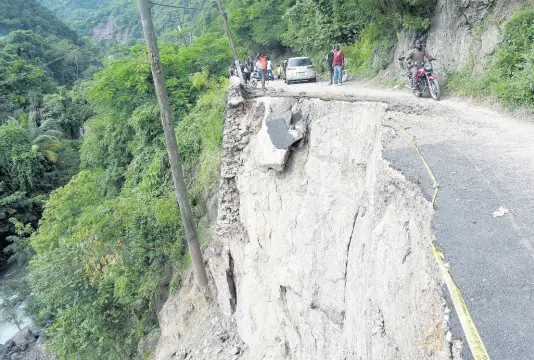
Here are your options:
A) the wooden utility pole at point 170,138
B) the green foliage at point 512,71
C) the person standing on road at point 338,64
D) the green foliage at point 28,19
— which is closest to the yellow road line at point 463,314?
the green foliage at point 512,71

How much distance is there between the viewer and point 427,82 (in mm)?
9602

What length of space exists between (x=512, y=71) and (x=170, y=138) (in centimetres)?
757

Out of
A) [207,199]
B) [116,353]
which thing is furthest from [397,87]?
[116,353]

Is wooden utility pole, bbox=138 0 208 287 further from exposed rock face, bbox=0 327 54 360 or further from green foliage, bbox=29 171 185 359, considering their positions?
exposed rock face, bbox=0 327 54 360

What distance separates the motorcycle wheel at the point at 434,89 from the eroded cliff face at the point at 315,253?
7.98ft

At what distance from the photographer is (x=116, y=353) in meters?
11.7

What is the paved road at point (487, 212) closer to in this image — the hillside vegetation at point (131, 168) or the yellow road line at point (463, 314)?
the yellow road line at point (463, 314)

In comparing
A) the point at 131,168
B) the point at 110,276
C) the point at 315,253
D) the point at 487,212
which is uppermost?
the point at 487,212

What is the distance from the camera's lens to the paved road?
2756 millimetres

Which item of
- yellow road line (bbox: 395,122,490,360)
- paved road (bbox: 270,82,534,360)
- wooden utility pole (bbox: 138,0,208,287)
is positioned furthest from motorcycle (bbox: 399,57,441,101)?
yellow road line (bbox: 395,122,490,360)

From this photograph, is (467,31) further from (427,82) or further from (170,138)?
(170,138)

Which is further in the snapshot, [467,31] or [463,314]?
[467,31]

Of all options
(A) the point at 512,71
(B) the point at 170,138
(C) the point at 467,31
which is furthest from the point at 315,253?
(C) the point at 467,31

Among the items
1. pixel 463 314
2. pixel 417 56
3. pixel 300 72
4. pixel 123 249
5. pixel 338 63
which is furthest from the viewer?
pixel 300 72
